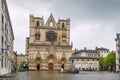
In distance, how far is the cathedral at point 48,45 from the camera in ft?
422

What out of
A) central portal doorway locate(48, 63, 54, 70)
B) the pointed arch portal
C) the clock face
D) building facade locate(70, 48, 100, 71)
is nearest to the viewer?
central portal doorway locate(48, 63, 54, 70)

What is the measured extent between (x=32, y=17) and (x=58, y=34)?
47.9 feet

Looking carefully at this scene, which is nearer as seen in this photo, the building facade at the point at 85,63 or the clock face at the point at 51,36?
the clock face at the point at 51,36

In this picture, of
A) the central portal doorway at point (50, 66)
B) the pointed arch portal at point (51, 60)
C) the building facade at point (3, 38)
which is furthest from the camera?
the pointed arch portal at point (51, 60)

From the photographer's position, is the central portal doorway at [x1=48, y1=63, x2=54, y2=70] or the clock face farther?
the clock face

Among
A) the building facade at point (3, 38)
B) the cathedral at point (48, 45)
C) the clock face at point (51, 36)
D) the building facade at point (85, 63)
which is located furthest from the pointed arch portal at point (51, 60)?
the building facade at point (3, 38)

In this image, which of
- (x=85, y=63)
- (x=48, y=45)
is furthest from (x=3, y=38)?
(x=85, y=63)

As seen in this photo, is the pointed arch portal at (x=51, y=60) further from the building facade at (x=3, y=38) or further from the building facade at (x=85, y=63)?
the building facade at (x=3, y=38)

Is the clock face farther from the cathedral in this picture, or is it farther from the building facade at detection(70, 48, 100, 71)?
the building facade at detection(70, 48, 100, 71)

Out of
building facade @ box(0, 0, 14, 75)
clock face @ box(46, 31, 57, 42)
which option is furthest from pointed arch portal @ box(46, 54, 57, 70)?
building facade @ box(0, 0, 14, 75)

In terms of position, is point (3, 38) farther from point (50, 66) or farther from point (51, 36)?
point (51, 36)

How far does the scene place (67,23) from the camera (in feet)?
443

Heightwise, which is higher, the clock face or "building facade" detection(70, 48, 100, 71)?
the clock face

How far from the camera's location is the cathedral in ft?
422
